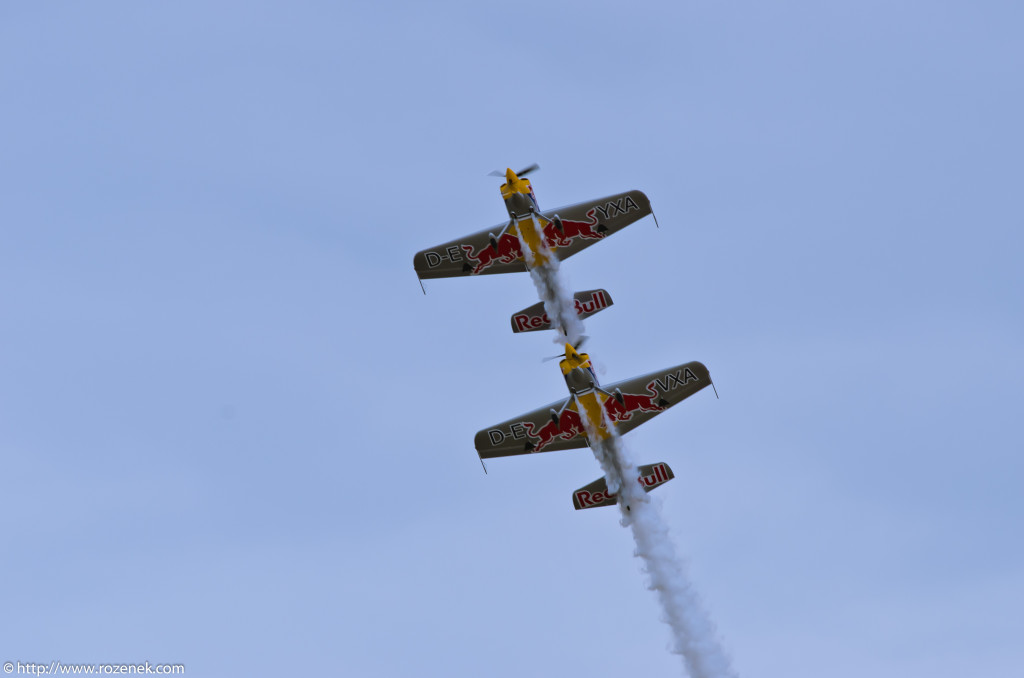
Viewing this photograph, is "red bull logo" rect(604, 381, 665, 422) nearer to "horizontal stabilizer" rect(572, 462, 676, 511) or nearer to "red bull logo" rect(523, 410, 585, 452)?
"red bull logo" rect(523, 410, 585, 452)

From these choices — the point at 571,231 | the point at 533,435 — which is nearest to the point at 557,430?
the point at 533,435

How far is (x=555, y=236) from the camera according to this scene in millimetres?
94000

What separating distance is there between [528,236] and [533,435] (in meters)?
9.82

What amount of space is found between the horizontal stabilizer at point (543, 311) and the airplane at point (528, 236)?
82.6 inches

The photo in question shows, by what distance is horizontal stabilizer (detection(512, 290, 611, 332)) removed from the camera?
93750 millimetres

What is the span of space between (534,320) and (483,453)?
7.27 meters

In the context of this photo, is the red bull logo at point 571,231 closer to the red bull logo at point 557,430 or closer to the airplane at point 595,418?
the airplane at point 595,418

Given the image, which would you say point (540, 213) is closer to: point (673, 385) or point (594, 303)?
point (594, 303)

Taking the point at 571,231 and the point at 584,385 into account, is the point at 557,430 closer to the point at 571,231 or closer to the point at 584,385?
the point at 584,385

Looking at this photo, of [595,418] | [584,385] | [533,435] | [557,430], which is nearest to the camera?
[584,385]

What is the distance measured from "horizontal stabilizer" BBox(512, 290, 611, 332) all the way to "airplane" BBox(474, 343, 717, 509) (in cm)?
404

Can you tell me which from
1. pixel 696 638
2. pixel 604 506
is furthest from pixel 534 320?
pixel 696 638

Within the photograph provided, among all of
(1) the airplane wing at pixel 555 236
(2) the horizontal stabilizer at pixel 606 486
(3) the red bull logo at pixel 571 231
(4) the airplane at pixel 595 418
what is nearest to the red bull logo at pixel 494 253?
(1) the airplane wing at pixel 555 236

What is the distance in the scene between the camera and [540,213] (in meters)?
93.8
